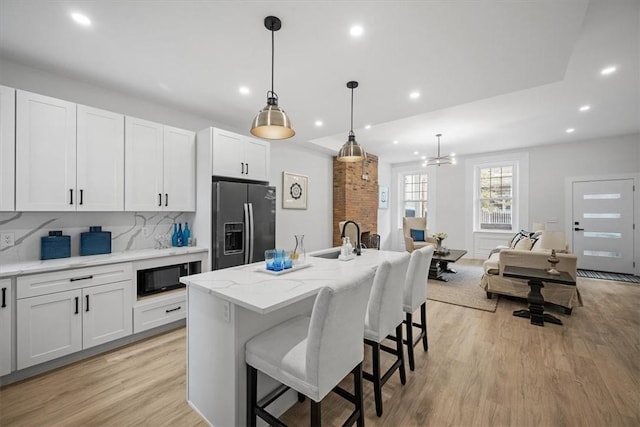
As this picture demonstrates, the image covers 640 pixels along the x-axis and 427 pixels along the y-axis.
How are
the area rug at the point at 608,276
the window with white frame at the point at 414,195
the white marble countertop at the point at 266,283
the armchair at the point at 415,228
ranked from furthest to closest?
the window with white frame at the point at 414,195
the armchair at the point at 415,228
the area rug at the point at 608,276
the white marble countertop at the point at 266,283

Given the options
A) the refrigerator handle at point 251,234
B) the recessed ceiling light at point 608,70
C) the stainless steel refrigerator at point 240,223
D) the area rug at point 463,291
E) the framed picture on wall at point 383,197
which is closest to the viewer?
the recessed ceiling light at point 608,70

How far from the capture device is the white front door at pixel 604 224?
209 inches

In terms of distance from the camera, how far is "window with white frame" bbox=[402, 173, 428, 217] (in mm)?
7992

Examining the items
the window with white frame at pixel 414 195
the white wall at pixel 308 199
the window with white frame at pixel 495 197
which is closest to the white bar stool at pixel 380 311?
the white wall at pixel 308 199

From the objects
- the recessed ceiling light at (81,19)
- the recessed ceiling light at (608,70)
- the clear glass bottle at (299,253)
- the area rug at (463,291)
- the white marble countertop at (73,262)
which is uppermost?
the recessed ceiling light at (608,70)

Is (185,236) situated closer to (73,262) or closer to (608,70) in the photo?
(73,262)

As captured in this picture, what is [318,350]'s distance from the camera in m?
1.20

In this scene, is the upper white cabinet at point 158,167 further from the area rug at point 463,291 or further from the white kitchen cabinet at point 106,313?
the area rug at point 463,291

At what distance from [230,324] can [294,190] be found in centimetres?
396

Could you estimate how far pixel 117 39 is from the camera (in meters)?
2.12

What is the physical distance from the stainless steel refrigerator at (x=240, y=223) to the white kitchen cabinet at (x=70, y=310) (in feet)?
3.09

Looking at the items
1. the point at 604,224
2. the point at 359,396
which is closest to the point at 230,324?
the point at 359,396

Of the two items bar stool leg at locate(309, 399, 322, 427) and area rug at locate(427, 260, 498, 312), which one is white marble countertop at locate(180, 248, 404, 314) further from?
area rug at locate(427, 260, 498, 312)

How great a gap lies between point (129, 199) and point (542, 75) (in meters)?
4.44
